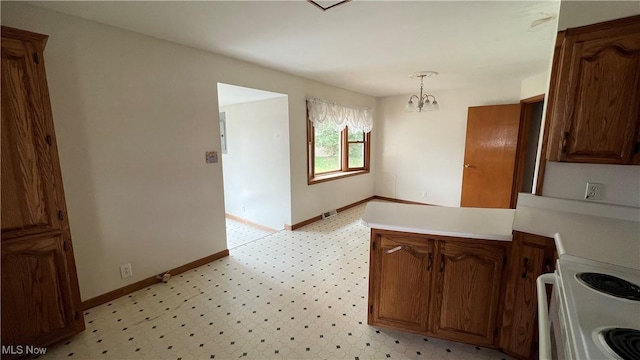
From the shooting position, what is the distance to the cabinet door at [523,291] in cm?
144

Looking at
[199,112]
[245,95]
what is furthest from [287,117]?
[199,112]

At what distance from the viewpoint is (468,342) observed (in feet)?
5.38

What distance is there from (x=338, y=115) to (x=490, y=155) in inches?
97.3

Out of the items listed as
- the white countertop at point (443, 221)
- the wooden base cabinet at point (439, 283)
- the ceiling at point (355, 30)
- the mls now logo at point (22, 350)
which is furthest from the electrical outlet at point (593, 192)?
the mls now logo at point (22, 350)

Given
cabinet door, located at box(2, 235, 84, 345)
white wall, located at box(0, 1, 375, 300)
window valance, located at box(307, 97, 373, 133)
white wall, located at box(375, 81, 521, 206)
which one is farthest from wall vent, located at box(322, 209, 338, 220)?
cabinet door, located at box(2, 235, 84, 345)

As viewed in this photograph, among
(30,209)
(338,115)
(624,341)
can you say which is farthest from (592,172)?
(30,209)

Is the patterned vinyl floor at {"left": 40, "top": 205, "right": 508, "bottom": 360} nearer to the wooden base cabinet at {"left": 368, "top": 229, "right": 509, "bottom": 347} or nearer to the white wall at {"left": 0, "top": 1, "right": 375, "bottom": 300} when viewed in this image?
the wooden base cabinet at {"left": 368, "top": 229, "right": 509, "bottom": 347}

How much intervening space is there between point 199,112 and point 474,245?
265cm

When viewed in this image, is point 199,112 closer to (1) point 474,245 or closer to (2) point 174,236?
Answer: (2) point 174,236

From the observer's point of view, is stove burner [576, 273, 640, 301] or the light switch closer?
stove burner [576, 273, 640, 301]

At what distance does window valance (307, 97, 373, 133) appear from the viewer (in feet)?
12.8

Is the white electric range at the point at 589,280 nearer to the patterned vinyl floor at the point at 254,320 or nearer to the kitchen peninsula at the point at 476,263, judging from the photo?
the kitchen peninsula at the point at 476,263

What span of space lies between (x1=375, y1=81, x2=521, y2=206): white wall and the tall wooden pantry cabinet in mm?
5025

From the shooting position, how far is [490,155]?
403cm
